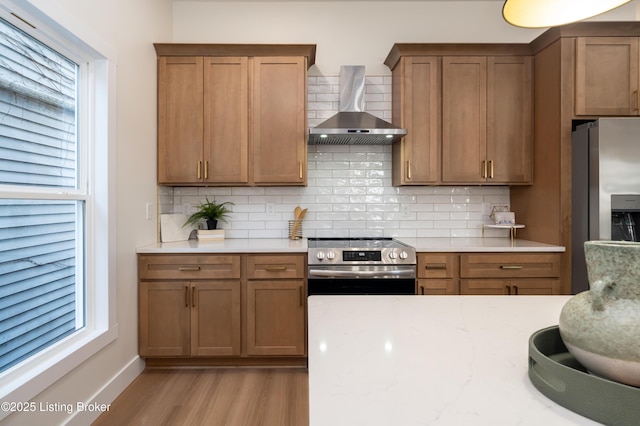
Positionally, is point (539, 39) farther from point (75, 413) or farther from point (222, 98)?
point (75, 413)

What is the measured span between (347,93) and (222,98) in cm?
109

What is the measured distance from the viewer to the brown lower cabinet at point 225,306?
2.81 meters

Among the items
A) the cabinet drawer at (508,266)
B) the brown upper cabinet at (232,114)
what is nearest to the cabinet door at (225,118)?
the brown upper cabinet at (232,114)

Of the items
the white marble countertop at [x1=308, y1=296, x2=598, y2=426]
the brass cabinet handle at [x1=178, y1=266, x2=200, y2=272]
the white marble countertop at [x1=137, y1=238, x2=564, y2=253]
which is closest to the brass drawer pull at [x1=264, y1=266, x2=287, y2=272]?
the white marble countertop at [x1=137, y1=238, x2=564, y2=253]

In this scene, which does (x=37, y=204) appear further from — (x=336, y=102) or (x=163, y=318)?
(x=336, y=102)

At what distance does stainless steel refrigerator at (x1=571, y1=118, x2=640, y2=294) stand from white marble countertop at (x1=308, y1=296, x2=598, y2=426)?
6.16 feet

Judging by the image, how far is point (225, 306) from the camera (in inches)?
111

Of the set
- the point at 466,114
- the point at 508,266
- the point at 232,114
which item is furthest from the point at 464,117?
the point at 232,114

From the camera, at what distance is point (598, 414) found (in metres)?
0.51

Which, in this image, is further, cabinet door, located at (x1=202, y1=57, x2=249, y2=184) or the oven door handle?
cabinet door, located at (x1=202, y1=57, x2=249, y2=184)

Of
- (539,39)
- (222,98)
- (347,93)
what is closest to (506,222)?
(539,39)

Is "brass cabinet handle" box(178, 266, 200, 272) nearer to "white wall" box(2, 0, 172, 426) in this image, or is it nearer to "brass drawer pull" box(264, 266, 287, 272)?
"white wall" box(2, 0, 172, 426)

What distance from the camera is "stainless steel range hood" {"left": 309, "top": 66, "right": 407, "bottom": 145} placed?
9.78 feet

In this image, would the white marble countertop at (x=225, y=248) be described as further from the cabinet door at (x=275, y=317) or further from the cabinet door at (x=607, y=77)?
the cabinet door at (x=607, y=77)
